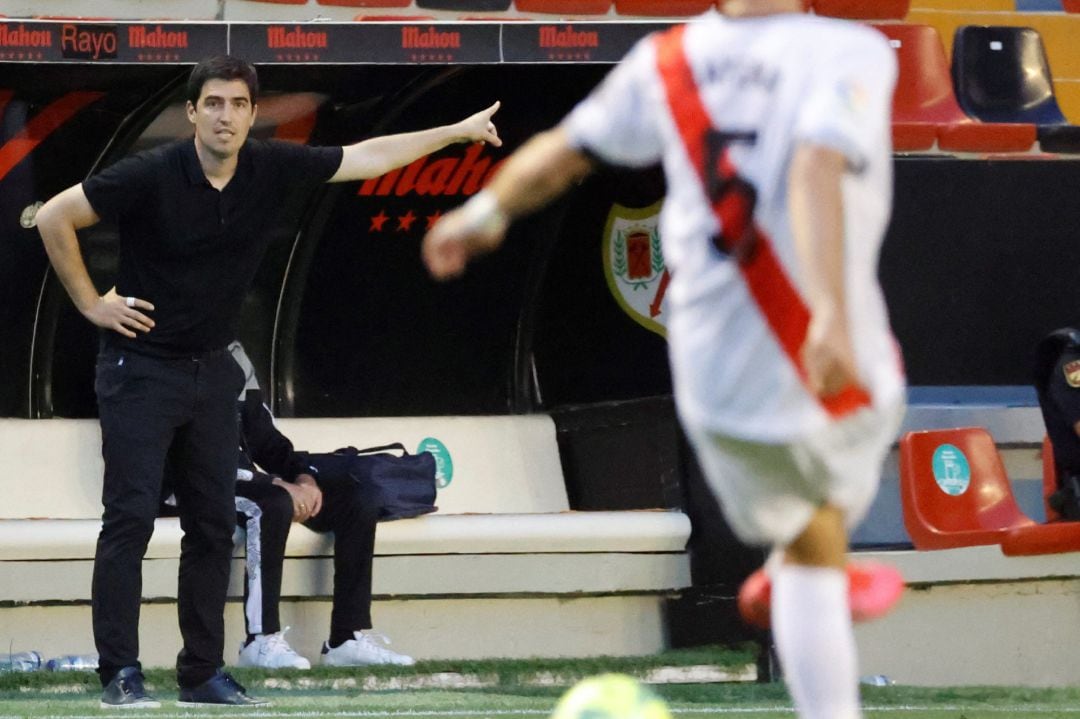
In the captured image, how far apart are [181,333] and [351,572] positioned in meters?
1.46

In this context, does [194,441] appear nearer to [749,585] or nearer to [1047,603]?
[749,585]

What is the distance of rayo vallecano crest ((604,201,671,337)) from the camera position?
829cm

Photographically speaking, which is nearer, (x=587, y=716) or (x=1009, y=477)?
(x=587, y=716)

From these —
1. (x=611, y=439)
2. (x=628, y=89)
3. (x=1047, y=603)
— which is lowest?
(x=1047, y=603)

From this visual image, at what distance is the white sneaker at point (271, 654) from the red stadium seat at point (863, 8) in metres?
2.98

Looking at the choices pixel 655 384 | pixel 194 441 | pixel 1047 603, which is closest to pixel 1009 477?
pixel 1047 603

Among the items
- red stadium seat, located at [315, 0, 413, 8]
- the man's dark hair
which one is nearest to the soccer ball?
the man's dark hair

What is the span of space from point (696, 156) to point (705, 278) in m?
0.19

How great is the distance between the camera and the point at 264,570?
22.9 ft

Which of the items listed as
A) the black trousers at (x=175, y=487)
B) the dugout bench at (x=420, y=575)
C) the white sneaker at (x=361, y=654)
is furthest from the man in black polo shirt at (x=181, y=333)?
the dugout bench at (x=420, y=575)

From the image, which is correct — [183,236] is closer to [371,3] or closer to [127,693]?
[127,693]

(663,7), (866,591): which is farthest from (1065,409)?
(866,591)

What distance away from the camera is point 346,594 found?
7.07m

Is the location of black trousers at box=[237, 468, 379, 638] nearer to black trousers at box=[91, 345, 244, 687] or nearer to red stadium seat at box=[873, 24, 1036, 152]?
black trousers at box=[91, 345, 244, 687]
